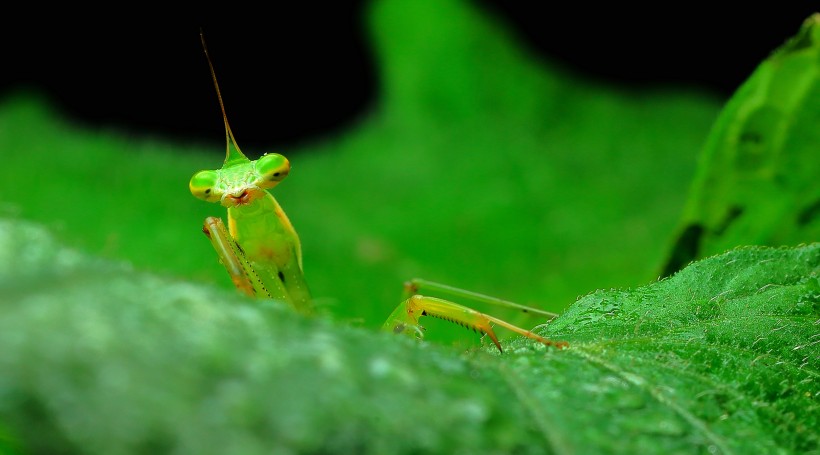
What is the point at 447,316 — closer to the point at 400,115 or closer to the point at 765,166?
the point at 765,166

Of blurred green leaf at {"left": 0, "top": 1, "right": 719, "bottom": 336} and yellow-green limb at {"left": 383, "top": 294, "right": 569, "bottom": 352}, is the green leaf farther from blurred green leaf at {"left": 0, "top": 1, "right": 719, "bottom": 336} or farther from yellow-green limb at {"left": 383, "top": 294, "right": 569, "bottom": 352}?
blurred green leaf at {"left": 0, "top": 1, "right": 719, "bottom": 336}

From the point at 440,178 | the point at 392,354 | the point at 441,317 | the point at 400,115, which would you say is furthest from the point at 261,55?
the point at 392,354

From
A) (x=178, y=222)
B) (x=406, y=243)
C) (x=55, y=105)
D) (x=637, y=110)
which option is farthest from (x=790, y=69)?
(x=55, y=105)

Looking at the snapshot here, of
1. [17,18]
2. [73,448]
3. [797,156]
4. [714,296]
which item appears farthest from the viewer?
[17,18]

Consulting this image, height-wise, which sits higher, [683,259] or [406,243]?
[406,243]

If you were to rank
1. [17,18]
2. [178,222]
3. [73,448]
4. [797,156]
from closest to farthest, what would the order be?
1. [73,448]
2. [797,156]
3. [178,222]
4. [17,18]

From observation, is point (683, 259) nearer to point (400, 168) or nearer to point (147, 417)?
point (147, 417)

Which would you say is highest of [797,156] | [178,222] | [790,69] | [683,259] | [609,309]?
[178,222]
